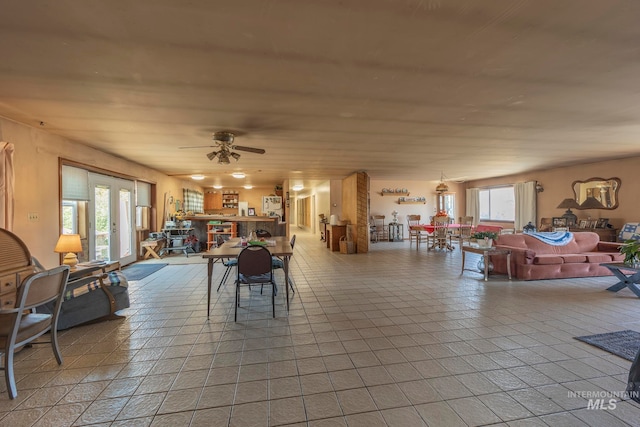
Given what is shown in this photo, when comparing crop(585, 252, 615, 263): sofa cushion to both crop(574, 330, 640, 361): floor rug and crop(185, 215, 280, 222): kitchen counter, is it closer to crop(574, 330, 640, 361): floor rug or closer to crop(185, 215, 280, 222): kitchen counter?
crop(574, 330, 640, 361): floor rug

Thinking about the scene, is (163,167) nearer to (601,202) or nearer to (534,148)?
(534,148)

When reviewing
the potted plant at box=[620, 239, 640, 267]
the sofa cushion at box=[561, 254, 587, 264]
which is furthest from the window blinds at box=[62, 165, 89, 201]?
the sofa cushion at box=[561, 254, 587, 264]

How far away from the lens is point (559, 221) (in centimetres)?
774

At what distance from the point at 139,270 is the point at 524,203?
35.0ft

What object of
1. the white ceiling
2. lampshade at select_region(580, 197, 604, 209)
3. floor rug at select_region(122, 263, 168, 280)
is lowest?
floor rug at select_region(122, 263, 168, 280)

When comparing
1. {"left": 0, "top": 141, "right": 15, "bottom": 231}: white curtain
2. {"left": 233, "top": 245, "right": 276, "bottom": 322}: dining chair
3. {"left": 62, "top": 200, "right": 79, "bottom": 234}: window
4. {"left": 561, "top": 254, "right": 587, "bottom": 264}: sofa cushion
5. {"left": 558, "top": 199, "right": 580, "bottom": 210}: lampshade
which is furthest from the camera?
{"left": 558, "top": 199, "right": 580, "bottom": 210}: lampshade

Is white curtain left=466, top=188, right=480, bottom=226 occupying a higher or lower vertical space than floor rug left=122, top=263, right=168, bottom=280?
higher

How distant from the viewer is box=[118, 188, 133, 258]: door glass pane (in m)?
6.27

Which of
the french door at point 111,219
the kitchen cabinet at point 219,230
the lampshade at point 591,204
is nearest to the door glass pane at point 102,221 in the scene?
the french door at point 111,219

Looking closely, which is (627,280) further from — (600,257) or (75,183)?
(75,183)

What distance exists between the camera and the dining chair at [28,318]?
185cm

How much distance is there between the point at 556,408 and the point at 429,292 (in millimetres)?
2541

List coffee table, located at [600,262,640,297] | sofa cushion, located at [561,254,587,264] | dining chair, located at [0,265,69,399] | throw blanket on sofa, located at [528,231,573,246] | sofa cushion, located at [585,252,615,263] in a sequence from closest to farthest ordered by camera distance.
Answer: dining chair, located at [0,265,69,399], coffee table, located at [600,262,640,297], sofa cushion, located at [561,254,587,264], sofa cushion, located at [585,252,615,263], throw blanket on sofa, located at [528,231,573,246]

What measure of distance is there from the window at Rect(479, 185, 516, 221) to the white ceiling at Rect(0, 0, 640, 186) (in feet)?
18.9
